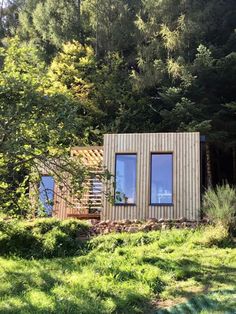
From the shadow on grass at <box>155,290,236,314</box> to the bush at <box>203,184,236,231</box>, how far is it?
11.7 ft

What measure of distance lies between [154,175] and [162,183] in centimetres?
26

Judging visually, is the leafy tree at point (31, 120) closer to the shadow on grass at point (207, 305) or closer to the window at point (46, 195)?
the window at point (46, 195)

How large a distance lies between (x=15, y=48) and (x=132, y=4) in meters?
14.6

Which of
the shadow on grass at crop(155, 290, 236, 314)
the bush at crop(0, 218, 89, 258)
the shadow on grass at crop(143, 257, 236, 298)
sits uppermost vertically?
the bush at crop(0, 218, 89, 258)

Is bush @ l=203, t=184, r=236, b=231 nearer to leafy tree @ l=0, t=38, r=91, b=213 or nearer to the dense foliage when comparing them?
leafy tree @ l=0, t=38, r=91, b=213

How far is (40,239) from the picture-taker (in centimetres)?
857

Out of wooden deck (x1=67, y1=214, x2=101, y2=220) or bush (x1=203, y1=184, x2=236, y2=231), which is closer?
bush (x1=203, y1=184, x2=236, y2=231)

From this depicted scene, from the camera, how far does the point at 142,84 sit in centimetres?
1745

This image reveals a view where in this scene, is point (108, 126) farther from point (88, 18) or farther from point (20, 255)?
point (20, 255)

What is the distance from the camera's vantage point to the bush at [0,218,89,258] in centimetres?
817

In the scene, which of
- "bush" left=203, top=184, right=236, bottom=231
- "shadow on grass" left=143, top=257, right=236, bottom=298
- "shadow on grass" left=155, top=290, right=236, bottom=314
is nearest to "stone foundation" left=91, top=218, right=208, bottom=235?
"bush" left=203, top=184, right=236, bottom=231

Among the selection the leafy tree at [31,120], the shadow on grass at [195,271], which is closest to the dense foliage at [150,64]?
the shadow on grass at [195,271]

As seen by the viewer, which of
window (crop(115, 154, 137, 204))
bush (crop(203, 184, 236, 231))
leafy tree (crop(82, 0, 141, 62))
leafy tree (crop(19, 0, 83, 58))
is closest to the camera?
bush (crop(203, 184, 236, 231))

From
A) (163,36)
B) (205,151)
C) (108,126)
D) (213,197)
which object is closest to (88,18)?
(163,36)
